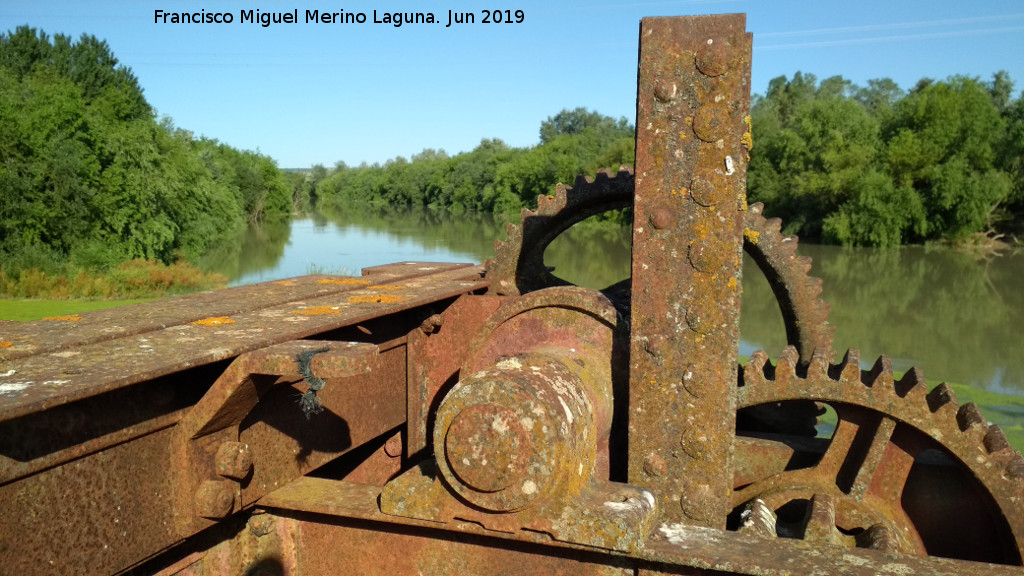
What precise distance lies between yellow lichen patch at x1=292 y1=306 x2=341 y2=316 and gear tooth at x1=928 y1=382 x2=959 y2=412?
238 centimetres

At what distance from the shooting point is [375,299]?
11.4ft

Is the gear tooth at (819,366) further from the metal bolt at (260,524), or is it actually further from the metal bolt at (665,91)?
the metal bolt at (260,524)

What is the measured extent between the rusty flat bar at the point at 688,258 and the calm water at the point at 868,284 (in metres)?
13.7

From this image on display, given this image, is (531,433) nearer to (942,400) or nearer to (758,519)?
(758,519)

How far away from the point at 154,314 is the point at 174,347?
0.80 metres

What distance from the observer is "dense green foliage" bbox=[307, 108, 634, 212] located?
73.9 metres

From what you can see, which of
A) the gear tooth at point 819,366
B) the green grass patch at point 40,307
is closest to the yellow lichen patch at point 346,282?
the gear tooth at point 819,366

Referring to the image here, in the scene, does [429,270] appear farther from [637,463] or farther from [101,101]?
[101,101]

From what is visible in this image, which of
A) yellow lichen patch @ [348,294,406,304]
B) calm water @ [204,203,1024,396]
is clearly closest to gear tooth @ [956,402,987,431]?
yellow lichen patch @ [348,294,406,304]

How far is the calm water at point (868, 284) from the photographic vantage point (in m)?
17.0

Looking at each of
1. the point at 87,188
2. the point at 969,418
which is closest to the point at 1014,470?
the point at 969,418

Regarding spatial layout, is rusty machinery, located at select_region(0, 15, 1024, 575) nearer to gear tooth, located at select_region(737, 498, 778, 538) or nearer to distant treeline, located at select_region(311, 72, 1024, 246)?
gear tooth, located at select_region(737, 498, 778, 538)

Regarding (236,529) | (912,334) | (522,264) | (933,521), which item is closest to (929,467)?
(933,521)

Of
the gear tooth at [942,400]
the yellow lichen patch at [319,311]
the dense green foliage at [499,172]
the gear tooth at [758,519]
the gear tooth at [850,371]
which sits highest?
the dense green foliage at [499,172]
